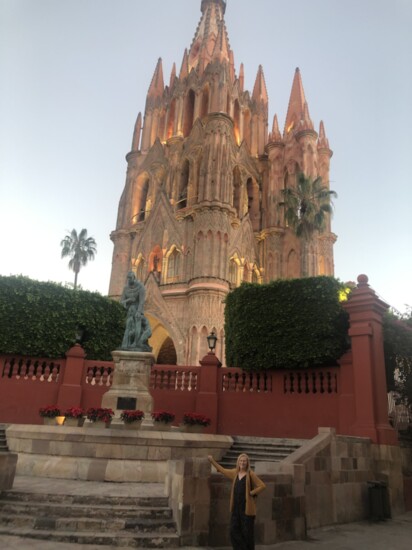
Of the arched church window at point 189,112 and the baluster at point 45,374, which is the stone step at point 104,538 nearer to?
the baluster at point 45,374

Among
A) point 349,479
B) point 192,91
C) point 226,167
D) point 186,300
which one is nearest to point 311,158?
point 226,167

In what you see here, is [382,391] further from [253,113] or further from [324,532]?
[253,113]

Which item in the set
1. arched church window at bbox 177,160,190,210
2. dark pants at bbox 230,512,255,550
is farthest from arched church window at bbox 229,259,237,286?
dark pants at bbox 230,512,255,550

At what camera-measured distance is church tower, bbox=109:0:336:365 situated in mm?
A: 32844

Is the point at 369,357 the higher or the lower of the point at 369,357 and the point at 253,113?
the lower

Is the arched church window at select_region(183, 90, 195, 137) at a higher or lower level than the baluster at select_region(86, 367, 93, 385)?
higher

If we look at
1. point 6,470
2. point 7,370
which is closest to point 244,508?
point 6,470

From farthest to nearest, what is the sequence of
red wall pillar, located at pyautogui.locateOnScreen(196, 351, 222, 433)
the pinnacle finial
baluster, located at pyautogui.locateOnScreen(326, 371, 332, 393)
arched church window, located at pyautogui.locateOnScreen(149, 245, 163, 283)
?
the pinnacle finial < arched church window, located at pyautogui.locateOnScreen(149, 245, 163, 283) < red wall pillar, located at pyautogui.locateOnScreen(196, 351, 222, 433) < baluster, located at pyautogui.locateOnScreen(326, 371, 332, 393)

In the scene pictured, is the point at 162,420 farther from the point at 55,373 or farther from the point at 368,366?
the point at 55,373

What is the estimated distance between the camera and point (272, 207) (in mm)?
38781

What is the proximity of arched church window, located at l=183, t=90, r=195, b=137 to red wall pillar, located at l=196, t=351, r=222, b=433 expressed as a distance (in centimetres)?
2984

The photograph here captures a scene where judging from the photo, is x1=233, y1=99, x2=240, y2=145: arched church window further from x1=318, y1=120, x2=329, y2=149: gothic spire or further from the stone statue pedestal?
the stone statue pedestal

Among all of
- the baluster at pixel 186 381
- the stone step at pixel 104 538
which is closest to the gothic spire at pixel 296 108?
the baluster at pixel 186 381

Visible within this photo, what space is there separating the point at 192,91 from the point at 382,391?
122 feet
